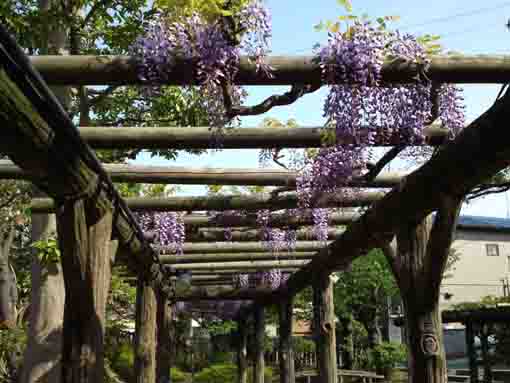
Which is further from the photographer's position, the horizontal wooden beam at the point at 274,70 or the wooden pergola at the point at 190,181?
the horizontal wooden beam at the point at 274,70

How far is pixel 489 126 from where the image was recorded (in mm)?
2381

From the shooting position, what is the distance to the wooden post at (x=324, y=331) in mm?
7316

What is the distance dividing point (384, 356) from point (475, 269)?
14.1 m

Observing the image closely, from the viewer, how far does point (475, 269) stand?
29.2 metres

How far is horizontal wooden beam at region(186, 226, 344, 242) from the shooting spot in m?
6.36

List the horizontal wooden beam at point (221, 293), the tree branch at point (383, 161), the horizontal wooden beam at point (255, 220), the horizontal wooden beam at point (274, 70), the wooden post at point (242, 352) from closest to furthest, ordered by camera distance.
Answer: the horizontal wooden beam at point (274, 70)
the tree branch at point (383, 161)
the horizontal wooden beam at point (255, 220)
the horizontal wooden beam at point (221, 293)
the wooden post at point (242, 352)

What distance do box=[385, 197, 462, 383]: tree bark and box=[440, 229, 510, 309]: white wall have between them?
1051 inches

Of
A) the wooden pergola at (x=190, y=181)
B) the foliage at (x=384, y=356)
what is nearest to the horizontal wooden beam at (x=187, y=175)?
the wooden pergola at (x=190, y=181)

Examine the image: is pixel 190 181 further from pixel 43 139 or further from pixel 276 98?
pixel 43 139

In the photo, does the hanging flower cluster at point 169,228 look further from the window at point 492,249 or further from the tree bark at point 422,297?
the window at point 492,249

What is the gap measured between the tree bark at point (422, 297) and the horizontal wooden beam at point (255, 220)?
6.43 feet

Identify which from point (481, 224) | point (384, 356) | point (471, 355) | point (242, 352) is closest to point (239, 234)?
point (471, 355)

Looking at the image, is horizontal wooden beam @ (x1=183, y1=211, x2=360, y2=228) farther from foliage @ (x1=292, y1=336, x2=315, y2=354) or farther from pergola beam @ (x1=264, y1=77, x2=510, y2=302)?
foliage @ (x1=292, y1=336, x2=315, y2=354)

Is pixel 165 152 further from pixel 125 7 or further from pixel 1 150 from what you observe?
pixel 1 150
